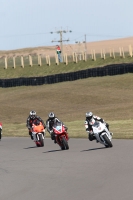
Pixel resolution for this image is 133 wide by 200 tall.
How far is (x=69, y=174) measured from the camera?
42.5 ft

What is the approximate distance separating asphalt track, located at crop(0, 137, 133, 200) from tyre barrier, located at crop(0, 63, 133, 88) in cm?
3030

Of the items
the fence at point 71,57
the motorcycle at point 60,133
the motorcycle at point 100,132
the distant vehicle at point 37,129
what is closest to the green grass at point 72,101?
the fence at point 71,57

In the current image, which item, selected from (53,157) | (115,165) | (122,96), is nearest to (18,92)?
(122,96)

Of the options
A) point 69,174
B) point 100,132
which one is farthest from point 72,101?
point 69,174

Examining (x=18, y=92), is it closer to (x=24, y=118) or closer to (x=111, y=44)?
(x=24, y=118)

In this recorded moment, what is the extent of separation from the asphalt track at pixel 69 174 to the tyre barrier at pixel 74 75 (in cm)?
3030

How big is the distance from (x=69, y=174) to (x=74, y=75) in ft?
138

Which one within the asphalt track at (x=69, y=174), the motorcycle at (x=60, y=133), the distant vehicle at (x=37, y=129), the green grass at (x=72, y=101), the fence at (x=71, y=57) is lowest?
the fence at (x=71, y=57)

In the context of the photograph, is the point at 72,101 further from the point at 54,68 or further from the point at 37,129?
the point at 37,129

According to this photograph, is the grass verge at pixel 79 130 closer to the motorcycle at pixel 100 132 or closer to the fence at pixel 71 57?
the motorcycle at pixel 100 132

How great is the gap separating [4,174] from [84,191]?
4.28 meters

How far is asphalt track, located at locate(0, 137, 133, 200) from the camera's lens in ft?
32.9

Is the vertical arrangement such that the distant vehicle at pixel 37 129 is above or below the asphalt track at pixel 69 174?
below

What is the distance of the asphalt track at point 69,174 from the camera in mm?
10031
